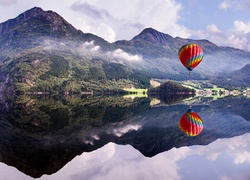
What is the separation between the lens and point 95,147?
1302 inches

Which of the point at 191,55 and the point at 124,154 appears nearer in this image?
the point at 124,154

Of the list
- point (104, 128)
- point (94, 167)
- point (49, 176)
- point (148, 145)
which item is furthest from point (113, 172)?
point (104, 128)

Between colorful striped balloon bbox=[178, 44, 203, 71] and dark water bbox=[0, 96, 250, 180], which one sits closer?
dark water bbox=[0, 96, 250, 180]

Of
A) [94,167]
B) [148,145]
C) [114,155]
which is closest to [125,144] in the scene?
[148,145]

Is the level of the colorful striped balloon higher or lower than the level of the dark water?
higher

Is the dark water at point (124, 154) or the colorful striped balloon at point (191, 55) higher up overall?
the colorful striped balloon at point (191, 55)

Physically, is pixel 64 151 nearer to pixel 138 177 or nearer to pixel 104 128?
pixel 138 177

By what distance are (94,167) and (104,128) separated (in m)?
Result: 24.5

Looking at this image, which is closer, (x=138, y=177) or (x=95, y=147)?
(x=138, y=177)

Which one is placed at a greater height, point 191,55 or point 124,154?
point 191,55

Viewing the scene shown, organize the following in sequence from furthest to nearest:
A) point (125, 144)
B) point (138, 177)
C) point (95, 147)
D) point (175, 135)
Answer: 1. point (175, 135)
2. point (125, 144)
3. point (95, 147)
4. point (138, 177)

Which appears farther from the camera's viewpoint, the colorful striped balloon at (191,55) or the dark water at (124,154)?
the colorful striped balloon at (191,55)

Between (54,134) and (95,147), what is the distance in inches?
444

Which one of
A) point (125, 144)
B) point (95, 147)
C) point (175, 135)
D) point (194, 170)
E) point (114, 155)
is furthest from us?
point (175, 135)
